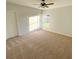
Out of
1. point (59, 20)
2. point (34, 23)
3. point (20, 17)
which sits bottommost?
point (34, 23)

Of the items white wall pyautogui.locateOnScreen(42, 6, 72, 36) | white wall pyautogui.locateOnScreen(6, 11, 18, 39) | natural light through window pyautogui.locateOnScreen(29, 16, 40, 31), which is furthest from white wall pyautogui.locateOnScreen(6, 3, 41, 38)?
white wall pyautogui.locateOnScreen(42, 6, 72, 36)

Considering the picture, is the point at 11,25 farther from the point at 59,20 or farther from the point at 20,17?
the point at 59,20

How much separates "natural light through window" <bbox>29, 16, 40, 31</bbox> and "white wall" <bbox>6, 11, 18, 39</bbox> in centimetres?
207

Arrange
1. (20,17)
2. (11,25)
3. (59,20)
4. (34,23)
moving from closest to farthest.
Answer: (11,25), (20,17), (59,20), (34,23)

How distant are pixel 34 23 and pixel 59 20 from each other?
2541mm

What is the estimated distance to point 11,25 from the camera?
7.03m

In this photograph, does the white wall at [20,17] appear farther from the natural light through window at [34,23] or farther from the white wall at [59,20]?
the white wall at [59,20]

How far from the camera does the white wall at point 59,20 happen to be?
303 inches

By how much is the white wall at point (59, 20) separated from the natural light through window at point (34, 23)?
66 cm

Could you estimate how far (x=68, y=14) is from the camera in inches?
302

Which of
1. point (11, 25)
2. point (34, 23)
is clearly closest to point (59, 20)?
point (34, 23)

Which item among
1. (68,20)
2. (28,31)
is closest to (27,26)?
(28,31)

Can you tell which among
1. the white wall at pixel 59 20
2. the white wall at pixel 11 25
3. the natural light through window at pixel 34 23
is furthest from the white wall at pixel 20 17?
the white wall at pixel 59 20
